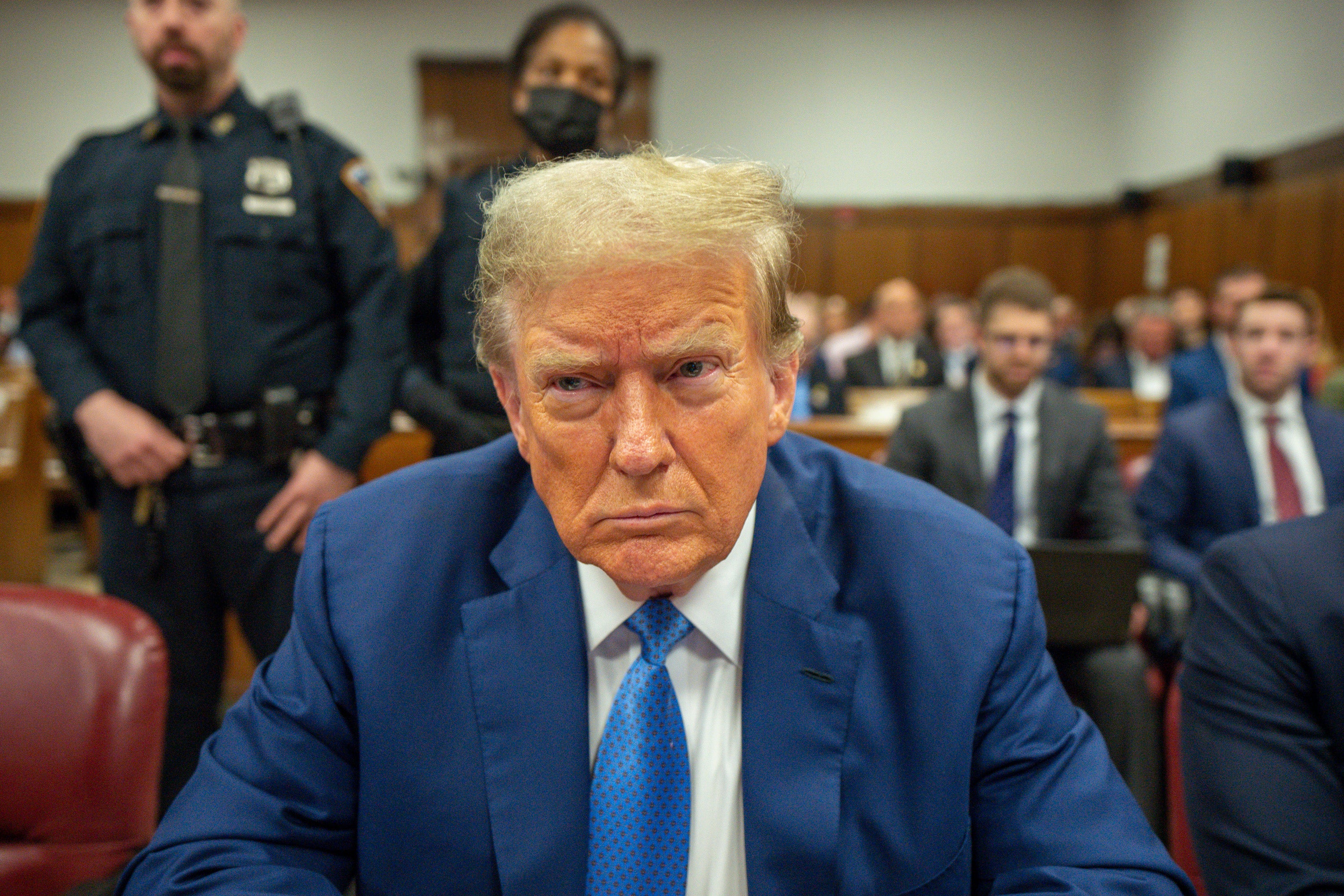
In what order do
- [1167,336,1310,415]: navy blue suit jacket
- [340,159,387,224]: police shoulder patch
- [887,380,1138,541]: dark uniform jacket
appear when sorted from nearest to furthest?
[340,159,387,224]: police shoulder patch < [887,380,1138,541]: dark uniform jacket < [1167,336,1310,415]: navy blue suit jacket

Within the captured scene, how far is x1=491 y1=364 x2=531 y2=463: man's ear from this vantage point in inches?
41.4

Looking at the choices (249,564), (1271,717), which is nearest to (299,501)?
(249,564)

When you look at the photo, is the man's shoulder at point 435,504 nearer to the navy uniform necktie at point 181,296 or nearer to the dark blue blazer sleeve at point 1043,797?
the dark blue blazer sleeve at point 1043,797

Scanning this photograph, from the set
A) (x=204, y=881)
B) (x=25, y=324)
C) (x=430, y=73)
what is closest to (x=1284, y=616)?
(x=204, y=881)

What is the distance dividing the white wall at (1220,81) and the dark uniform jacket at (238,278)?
26.1 ft

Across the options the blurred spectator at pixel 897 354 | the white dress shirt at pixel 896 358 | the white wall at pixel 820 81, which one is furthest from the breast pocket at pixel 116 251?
the white wall at pixel 820 81

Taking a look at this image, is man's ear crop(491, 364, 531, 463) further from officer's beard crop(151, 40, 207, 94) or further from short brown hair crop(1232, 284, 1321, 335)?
short brown hair crop(1232, 284, 1321, 335)

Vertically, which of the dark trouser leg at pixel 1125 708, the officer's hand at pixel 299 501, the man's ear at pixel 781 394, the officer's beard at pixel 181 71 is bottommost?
the dark trouser leg at pixel 1125 708

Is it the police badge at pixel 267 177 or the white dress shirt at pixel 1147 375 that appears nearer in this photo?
the police badge at pixel 267 177

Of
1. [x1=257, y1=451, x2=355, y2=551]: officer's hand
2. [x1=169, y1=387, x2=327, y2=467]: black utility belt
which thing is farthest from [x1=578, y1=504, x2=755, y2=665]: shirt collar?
[x1=169, y1=387, x2=327, y2=467]: black utility belt

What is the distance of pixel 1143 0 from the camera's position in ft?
35.2

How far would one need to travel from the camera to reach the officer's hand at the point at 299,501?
197cm

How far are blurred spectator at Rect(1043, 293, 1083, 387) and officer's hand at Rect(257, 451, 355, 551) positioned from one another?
672 cm

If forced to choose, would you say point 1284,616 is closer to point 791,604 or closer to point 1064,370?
point 791,604
